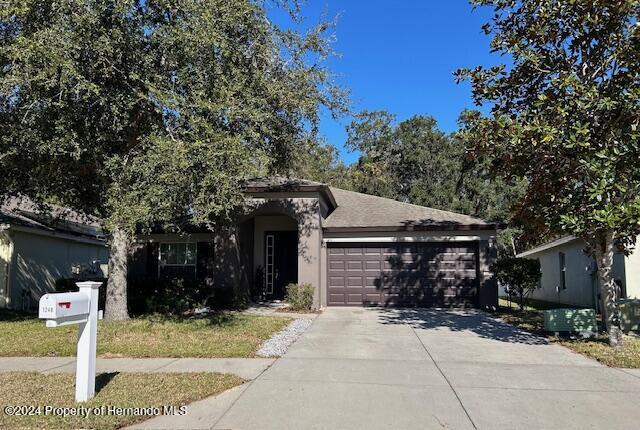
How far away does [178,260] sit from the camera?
18.2 meters

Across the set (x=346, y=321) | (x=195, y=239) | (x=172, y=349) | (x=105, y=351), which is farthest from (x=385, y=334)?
(x=195, y=239)

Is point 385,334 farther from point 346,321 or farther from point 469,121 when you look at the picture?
point 469,121

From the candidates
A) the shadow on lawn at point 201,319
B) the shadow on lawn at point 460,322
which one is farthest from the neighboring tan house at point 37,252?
the shadow on lawn at point 460,322

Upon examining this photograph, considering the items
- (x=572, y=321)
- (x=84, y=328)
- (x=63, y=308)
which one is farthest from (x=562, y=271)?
(x=63, y=308)

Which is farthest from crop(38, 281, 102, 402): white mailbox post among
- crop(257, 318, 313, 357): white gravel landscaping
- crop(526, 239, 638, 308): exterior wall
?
crop(526, 239, 638, 308): exterior wall

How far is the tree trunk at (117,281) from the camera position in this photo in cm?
1241

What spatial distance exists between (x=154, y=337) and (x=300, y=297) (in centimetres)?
565

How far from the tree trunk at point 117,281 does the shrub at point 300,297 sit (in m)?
4.86

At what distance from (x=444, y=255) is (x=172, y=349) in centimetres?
1034

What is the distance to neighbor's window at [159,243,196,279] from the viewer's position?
18.1 meters

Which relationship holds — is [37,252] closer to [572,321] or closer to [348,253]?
[348,253]

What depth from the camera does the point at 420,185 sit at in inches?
1403

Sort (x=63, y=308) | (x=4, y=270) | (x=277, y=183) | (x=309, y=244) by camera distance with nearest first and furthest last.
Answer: (x=63, y=308) → (x=309, y=244) → (x=277, y=183) → (x=4, y=270)

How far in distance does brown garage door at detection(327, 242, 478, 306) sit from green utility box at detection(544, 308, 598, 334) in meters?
5.59
